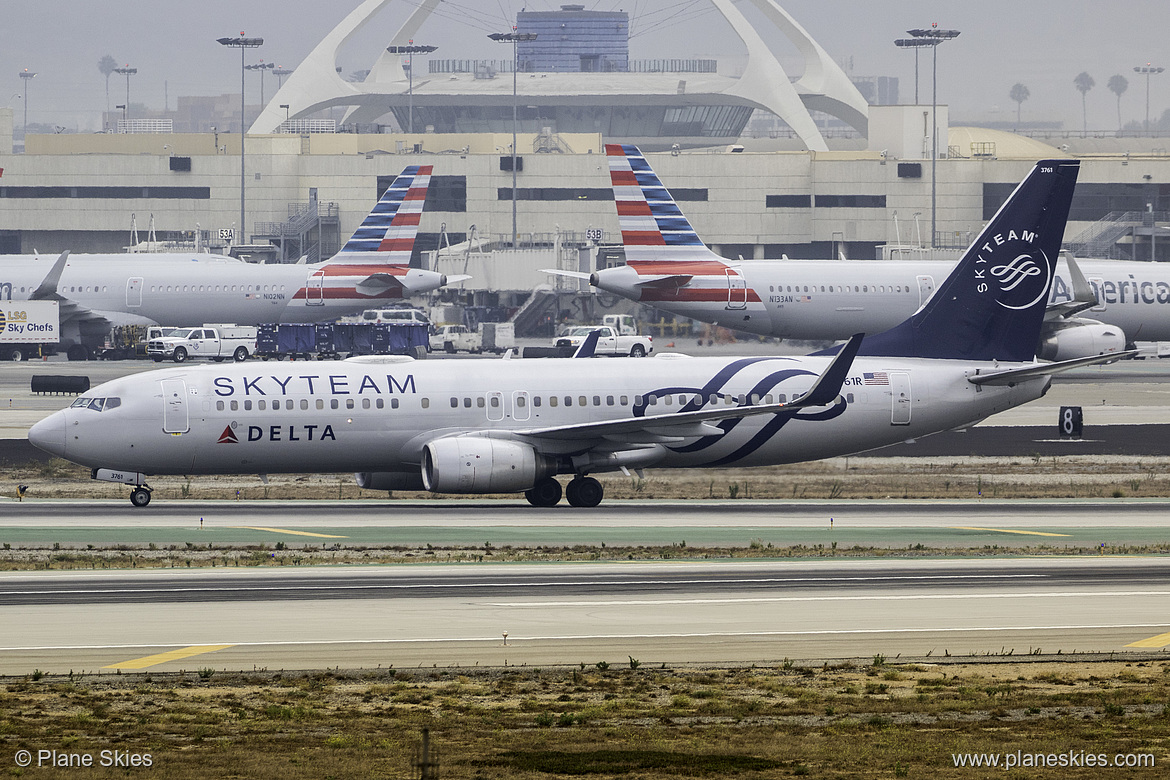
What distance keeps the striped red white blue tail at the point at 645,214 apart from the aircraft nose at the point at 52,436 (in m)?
46.3

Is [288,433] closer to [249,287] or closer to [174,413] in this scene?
[174,413]

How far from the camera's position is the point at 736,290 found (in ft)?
278

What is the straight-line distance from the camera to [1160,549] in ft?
117

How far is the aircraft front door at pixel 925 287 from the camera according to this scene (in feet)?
281

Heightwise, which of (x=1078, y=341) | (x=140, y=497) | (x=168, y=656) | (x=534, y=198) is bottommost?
(x=168, y=656)

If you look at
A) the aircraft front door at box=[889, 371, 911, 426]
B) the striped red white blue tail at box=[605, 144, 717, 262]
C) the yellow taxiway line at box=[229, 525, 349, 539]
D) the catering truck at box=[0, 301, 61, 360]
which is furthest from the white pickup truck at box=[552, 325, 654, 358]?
the yellow taxiway line at box=[229, 525, 349, 539]

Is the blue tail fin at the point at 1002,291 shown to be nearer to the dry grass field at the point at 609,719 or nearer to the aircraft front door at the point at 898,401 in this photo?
the aircraft front door at the point at 898,401

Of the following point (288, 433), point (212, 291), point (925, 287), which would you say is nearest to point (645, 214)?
point (925, 287)

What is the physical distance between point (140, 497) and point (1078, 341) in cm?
5402

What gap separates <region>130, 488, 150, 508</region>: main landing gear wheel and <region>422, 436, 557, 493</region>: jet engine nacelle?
7723 mm

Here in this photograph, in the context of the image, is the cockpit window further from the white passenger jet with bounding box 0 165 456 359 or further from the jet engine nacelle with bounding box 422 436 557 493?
the white passenger jet with bounding box 0 165 456 359

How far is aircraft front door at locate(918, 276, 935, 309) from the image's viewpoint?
281 ft

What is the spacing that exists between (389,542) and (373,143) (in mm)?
154125

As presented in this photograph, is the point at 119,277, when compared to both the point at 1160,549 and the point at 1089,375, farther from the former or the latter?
the point at 1160,549
